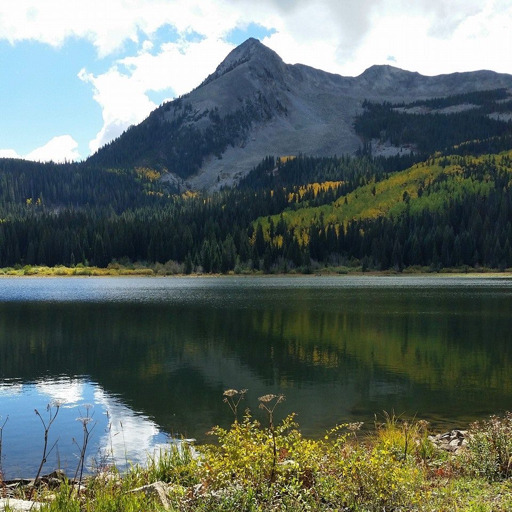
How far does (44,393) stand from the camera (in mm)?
28234

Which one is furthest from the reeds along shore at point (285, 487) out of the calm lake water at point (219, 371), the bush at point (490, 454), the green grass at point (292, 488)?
the calm lake water at point (219, 371)

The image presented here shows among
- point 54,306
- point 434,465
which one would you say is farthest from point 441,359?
point 54,306

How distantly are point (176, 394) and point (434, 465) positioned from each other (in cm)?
1595

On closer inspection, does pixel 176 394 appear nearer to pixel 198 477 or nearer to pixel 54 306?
pixel 198 477

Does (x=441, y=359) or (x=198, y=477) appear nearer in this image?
(x=198, y=477)

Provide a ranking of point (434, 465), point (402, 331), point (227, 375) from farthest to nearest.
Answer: point (402, 331)
point (227, 375)
point (434, 465)

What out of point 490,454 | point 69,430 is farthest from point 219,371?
point 490,454

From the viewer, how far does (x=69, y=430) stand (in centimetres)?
2223

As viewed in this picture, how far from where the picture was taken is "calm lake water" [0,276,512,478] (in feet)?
73.7

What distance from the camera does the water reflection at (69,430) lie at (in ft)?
59.7

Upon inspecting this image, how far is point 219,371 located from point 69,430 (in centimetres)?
1295

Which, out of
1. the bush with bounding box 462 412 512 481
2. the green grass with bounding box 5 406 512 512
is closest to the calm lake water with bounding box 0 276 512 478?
the green grass with bounding box 5 406 512 512

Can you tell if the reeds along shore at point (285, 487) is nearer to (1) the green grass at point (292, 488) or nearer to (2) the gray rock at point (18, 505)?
(1) the green grass at point (292, 488)

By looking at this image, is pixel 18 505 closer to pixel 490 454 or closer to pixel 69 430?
pixel 490 454
